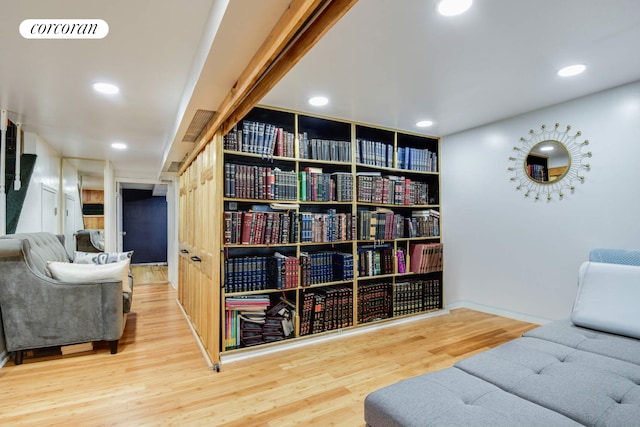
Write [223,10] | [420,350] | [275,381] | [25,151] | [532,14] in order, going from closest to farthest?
[223,10] → [532,14] → [275,381] → [420,350] → [25,151]

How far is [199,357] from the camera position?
264cm

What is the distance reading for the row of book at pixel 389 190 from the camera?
3.23 metres

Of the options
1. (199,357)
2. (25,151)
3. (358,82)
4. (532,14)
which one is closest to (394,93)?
(358,82)

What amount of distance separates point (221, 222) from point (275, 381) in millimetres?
1254

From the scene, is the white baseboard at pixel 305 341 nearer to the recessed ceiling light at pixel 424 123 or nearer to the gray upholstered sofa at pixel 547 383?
the gray upholstered sofa at pixel 547 383

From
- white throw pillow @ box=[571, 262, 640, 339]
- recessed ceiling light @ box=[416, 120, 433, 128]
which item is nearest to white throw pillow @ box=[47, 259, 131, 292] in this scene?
recessed ceiling light @ box=[416, 120, 433, 128]

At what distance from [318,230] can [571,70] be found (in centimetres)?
227

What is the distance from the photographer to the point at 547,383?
1.29m

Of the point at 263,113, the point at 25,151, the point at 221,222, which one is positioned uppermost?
the point at 263,113

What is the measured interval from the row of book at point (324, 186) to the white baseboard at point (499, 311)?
2011 mm

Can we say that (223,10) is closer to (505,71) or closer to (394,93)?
(394,93)

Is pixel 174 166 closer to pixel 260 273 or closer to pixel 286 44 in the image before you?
pixel 260 273

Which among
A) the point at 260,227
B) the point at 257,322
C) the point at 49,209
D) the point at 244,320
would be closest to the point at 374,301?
the point at 257,322

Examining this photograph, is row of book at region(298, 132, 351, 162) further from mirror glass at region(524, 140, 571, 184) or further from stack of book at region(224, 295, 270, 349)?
mirror glass at region(524, 140, 571, 184)
